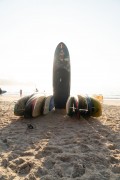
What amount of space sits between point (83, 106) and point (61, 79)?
2.28 m

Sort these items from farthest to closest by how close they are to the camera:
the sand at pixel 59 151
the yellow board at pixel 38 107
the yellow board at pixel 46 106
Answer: the yellow board at pixel 46 106
the yellow board at pixel 38 107
the sand at pixel 59 151

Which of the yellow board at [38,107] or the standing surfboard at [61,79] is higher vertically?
the standing surfboard at [61,79]

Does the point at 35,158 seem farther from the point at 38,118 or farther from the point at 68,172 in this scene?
the point at 38,118

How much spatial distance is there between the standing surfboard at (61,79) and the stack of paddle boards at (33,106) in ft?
3.18

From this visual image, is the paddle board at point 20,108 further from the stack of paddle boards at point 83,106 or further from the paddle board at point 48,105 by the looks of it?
the stack of paddle boards at point 83,106

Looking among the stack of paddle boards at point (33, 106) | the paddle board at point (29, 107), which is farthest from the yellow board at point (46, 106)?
the paddle board at point (29, 107)

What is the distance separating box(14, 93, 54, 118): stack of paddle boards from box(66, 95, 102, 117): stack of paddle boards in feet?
3.42

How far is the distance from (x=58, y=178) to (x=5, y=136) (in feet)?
9.21

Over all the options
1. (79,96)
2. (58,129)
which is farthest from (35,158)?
(79,96)

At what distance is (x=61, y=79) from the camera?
9875mm

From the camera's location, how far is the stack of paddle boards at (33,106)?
811cm

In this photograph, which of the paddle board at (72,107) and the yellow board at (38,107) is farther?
the yellow board at (38,107)

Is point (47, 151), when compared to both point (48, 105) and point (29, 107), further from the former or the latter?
point (48, 105)

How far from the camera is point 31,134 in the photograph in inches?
235
